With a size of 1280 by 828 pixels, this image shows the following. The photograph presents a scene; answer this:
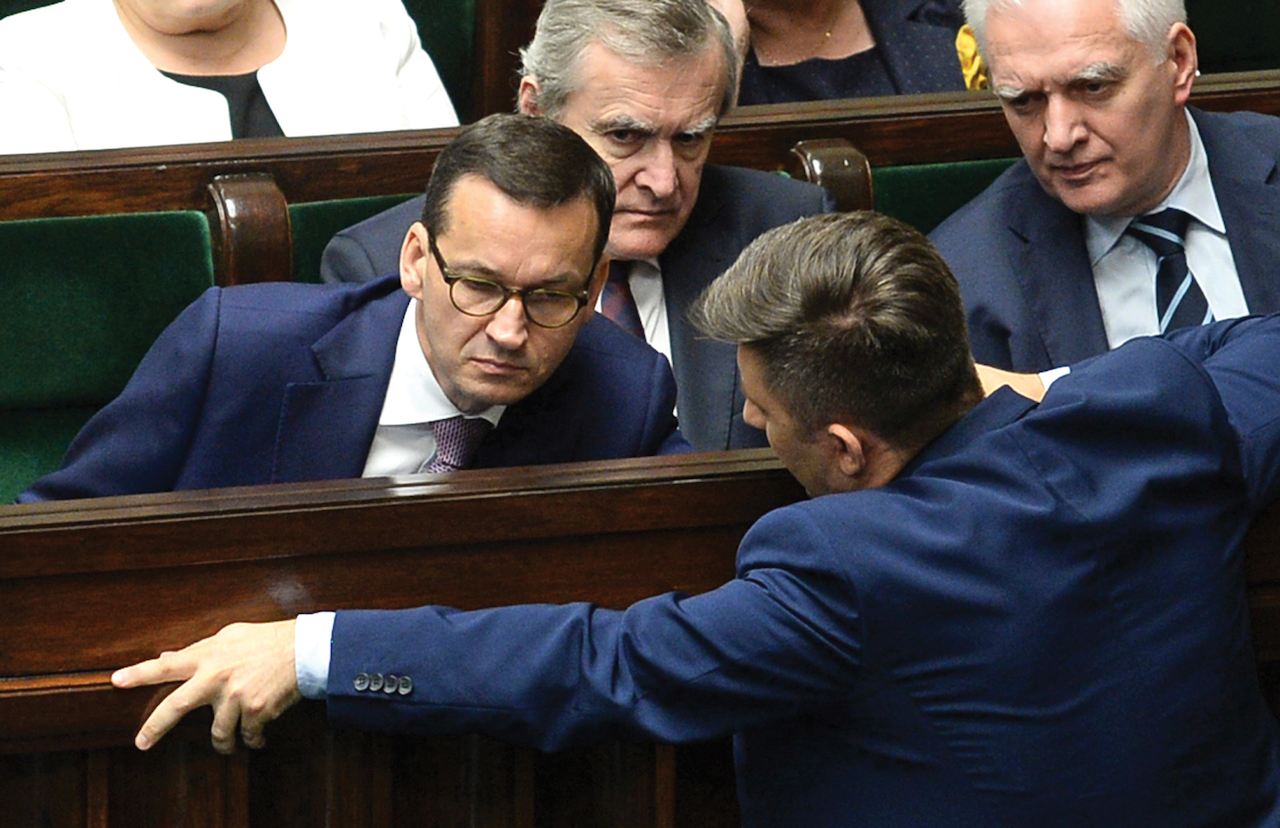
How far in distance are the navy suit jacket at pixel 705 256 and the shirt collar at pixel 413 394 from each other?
0.69 ft

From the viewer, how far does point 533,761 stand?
141cm

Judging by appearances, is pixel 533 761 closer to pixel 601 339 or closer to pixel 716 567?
pixel 716 567

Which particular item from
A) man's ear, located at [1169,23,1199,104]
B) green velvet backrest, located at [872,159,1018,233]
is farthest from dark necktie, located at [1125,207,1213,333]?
green velvet backrest, located at [872,159,1018,233]

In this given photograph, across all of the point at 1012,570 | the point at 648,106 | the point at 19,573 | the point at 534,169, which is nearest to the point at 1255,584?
the point at 1012,570

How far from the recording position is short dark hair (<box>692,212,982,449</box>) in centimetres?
133

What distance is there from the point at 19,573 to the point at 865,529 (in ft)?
2.06

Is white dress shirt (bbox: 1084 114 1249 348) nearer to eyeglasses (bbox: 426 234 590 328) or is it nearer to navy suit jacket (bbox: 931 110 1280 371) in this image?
navy suit jacket (bbox: 931 110 1280 371)

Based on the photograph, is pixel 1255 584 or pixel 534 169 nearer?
pixel 1255 584

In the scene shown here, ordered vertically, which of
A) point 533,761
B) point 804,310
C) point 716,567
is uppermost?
point 804,310

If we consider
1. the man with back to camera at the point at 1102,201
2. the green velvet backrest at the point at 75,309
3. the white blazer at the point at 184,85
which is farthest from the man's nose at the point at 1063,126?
the green velvet backrest at the point at 75,309

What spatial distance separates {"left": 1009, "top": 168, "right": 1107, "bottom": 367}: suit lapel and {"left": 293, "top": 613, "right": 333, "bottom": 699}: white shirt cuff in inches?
39.9

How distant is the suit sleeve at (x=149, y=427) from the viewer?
167 cm

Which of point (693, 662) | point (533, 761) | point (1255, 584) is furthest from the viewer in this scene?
point (1255, 584)

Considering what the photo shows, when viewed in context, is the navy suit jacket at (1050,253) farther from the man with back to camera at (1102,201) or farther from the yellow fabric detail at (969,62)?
the yellow fabric detail at (969,62)
